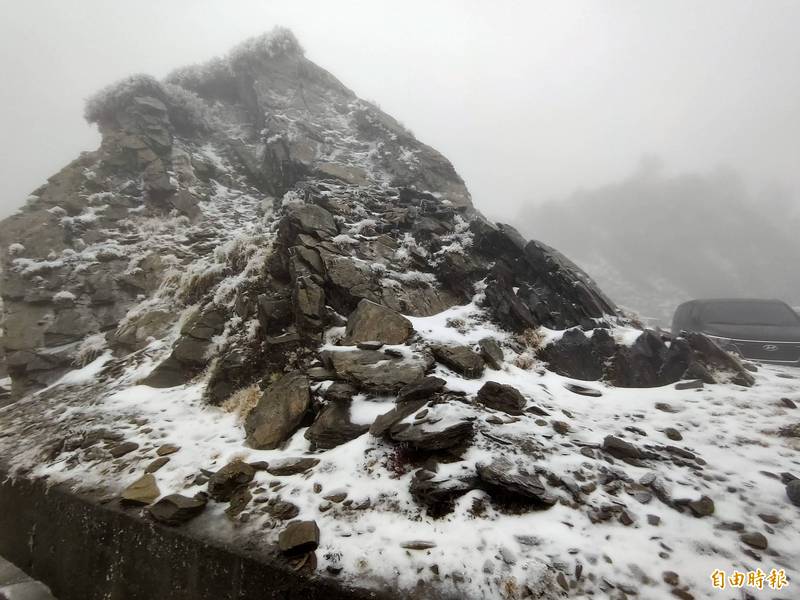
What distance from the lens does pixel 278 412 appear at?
5.87 metres

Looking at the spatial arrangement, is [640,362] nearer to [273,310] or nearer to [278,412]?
[278,412]

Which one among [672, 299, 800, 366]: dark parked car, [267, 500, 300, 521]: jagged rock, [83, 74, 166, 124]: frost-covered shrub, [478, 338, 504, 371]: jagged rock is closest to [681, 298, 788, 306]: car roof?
[672, 299, 800, 366]: dark parked car

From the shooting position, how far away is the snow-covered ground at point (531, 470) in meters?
3.32

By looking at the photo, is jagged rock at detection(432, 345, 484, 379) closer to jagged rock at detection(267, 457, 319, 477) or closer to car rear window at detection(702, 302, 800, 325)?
jagged rock at detection(267, 457, 319, 477)

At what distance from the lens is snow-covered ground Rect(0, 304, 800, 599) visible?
3322mm

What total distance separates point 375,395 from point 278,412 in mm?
1667

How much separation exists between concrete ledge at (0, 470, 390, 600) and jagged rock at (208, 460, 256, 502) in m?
0.56

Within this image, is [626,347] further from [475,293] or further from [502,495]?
[502,495]

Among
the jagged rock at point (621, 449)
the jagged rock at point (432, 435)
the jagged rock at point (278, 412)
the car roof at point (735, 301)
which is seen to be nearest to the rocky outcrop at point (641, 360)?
the jagged rock at point (621, 449)

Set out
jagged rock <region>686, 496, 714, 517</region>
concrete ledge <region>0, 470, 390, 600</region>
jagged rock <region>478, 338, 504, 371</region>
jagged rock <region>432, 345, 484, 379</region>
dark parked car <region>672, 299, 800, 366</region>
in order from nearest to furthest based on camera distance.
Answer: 1. concrete ledge <region>0, 470, 390, 600</region>
2. jagged rock <region>686, 496, 714, 517</region>
3. jagged rock <region>432, 345, 484, 379</region>
4. jagged rock <region>478, 338, 504, 371</region>
5. dark parked car <region>672, 299, 800, 366</region>

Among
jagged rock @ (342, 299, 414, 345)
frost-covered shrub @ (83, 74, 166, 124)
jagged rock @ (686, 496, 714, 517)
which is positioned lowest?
jagged rock @ (686, 496, 714, 517)

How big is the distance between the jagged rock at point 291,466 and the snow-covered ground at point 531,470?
93 mm

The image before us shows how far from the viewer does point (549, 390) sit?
22.3 feet

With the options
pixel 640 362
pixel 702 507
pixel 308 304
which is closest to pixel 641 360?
pixel 640 362
